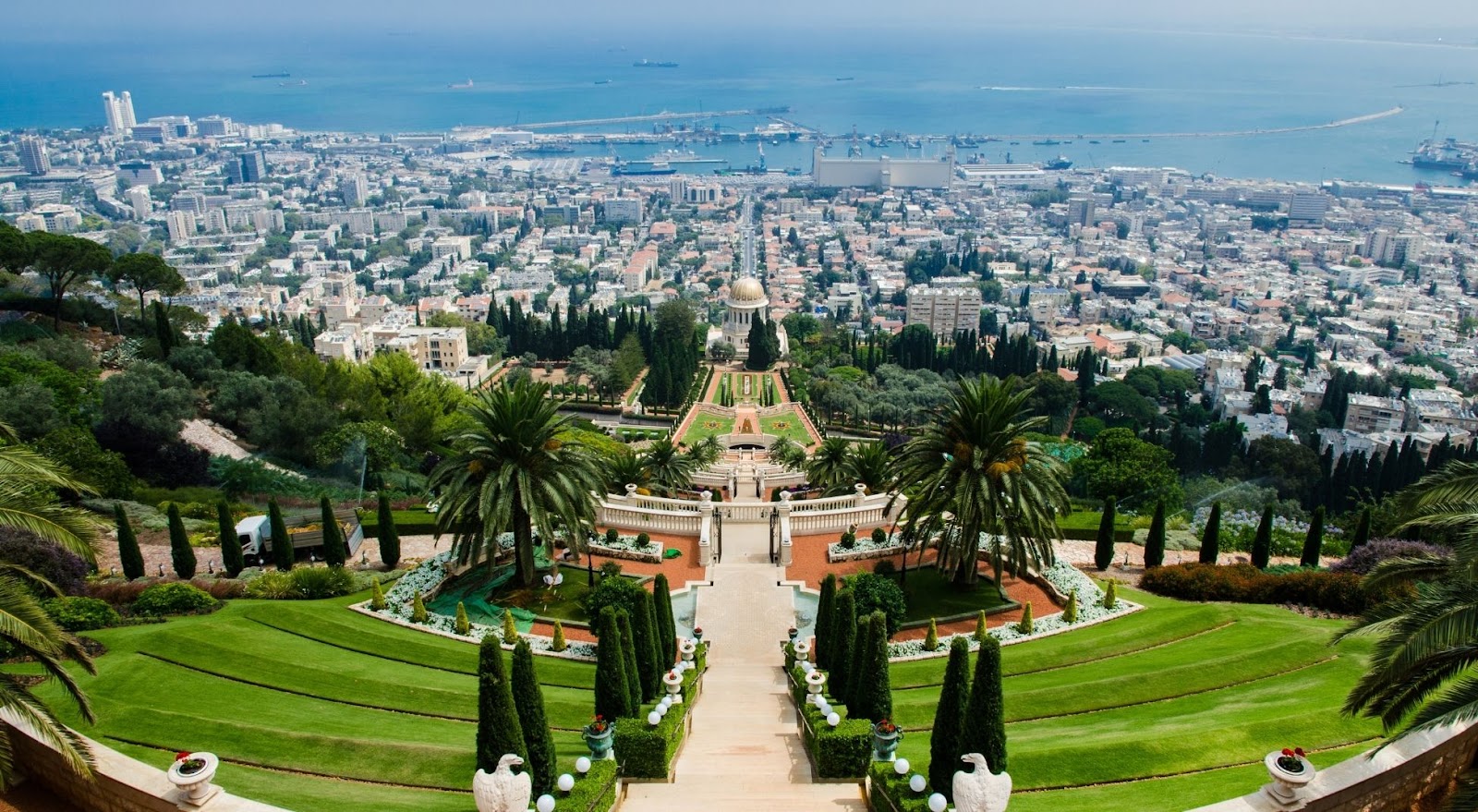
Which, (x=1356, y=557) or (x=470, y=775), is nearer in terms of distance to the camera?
(x=470, y=775)

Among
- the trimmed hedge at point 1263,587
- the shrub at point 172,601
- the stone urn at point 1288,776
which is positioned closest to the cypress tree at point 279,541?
the shrub at point 172,601

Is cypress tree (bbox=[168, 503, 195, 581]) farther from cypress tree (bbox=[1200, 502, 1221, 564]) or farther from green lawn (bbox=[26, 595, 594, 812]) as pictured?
cypress tree (bbox=[1200, 502, 1221, 564])

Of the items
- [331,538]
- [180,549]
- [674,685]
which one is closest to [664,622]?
[674,685]

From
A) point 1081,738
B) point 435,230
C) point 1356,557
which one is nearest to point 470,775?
point 1081,738

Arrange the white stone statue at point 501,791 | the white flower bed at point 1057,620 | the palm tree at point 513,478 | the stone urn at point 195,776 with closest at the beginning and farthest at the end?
the stone urn at point 195,776
the white stone statue at point 501,791
the white flower bed at point 1057,620
the palm tree at point 513,478

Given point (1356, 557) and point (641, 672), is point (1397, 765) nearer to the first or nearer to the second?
point (641, 672)

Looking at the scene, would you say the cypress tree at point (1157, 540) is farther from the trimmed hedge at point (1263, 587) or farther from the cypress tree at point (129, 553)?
the cypress tree at point (129, 553)
